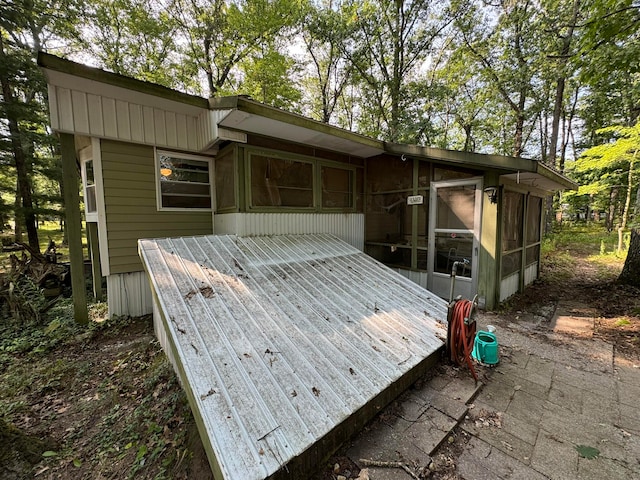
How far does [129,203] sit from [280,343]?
4.06m

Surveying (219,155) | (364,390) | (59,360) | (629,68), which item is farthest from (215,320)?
(629,68)

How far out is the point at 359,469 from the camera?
1773 mm

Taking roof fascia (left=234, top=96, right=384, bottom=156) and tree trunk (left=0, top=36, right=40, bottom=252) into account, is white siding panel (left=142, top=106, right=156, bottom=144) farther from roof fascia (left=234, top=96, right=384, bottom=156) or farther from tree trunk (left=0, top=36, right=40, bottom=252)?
tree trunk (left=0, top=36, right=40, bottom=252)

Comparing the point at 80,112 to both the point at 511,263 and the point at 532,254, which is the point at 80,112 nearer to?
the point at 511,263

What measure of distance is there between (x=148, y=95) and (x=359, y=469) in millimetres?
5379

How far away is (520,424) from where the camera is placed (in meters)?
2.22

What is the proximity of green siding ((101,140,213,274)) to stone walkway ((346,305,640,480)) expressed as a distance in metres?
4.76

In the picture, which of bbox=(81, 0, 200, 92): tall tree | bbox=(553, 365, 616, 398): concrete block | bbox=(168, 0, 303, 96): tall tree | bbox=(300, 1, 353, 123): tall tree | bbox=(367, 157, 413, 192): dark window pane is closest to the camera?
bbox=(553, 365, 616, 398): concrete block

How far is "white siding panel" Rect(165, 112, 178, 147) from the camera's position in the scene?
466 centimetres

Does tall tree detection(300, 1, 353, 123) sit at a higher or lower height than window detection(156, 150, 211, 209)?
higher

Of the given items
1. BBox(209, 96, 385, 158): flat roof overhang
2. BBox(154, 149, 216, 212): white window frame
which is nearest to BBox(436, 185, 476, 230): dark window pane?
BBox(209, 96, 385, 158): flat roof overhang

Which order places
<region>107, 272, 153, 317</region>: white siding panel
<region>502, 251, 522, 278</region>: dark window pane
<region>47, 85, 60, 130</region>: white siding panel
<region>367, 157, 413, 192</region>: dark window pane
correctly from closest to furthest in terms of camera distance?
<region>47, 85, 60, 130</region>: white siding panel
<region>107, 272, 153, 317</region>: white siding panel
<region>502, 251, 522, 278</region>: dark window pane
<region>367, 157, 413, 192</region>: dark window pane

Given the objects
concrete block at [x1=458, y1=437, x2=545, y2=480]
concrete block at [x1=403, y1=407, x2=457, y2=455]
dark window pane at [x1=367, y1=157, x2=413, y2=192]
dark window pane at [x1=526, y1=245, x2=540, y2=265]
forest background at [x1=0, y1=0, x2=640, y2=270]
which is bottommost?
concrete block at [x1=458, y1=437, x2=545, y2=480]

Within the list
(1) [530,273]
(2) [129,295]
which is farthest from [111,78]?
(1) [530,273]
